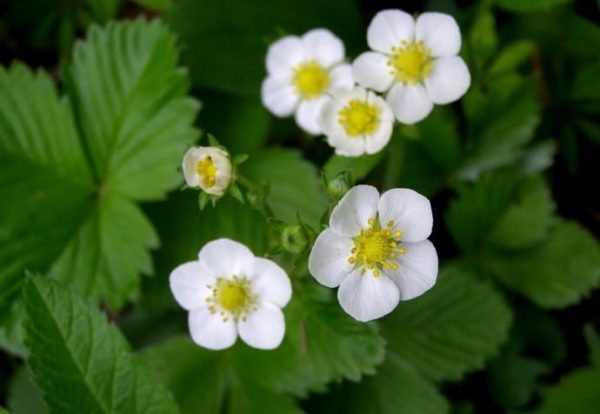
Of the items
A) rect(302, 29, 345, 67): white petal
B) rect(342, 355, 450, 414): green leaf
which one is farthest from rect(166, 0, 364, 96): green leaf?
rect(342, 355, 450, 414): green leaf

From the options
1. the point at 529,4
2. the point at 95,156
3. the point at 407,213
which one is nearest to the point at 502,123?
the point at 529,4

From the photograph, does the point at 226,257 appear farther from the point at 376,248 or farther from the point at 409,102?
the point at 409,102

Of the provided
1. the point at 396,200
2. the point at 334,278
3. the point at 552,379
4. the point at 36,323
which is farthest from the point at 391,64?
the point at 552,379

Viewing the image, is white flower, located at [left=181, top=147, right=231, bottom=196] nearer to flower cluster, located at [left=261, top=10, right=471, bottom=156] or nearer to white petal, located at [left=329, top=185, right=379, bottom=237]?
white petal, located at [left=329, top=185, right=379, bottom=237]

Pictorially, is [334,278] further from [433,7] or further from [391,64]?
[433,7]

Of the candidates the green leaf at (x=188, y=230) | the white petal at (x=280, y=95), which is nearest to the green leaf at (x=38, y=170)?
the green leaf at (x=188, y=230)

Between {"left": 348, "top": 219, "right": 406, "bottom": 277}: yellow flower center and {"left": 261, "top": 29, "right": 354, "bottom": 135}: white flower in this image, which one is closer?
{"left": 348, "top": 219, "right": 406, "bottom": 277}: yellow flower center
